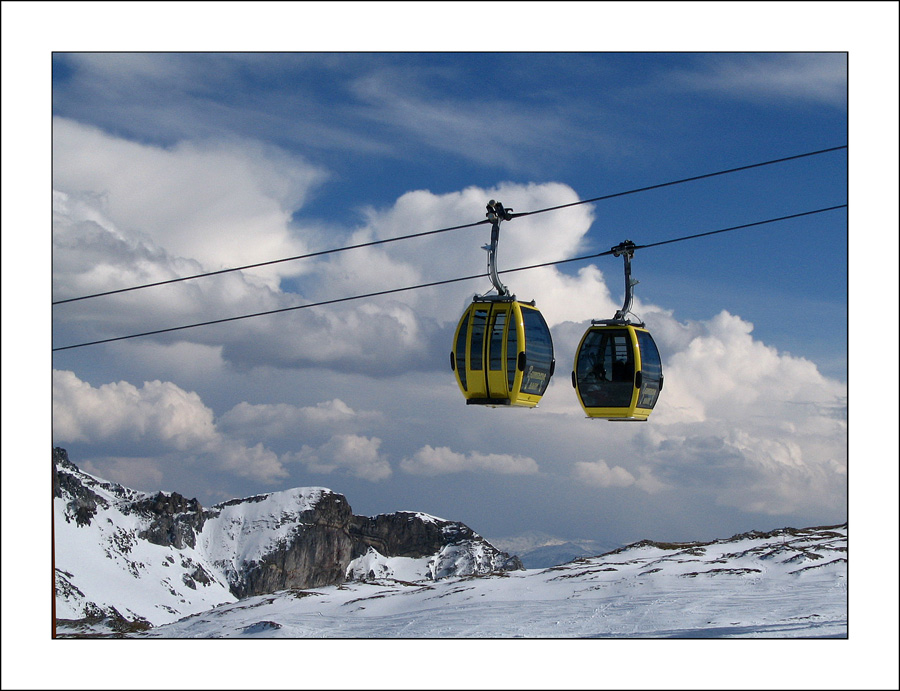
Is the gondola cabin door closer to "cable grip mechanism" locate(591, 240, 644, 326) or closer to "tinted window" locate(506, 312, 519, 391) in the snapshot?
"tinted window" locate(506, 312, 519, 391)

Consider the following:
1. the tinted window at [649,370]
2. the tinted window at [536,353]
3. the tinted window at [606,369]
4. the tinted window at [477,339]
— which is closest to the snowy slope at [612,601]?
the tinted window at [649,370]

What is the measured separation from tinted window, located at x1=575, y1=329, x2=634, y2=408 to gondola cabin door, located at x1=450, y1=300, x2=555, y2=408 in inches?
73.1

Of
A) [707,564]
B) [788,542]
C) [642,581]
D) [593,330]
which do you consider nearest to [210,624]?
[642,581]

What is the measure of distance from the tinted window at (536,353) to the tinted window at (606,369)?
167 centimetres

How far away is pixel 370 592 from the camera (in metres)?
50.9

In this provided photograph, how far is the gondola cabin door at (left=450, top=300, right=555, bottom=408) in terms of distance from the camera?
58.5 feet

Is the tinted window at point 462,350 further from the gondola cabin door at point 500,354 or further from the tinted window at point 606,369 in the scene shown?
the tinted window at point 606,369

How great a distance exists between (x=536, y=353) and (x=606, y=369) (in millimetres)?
2317

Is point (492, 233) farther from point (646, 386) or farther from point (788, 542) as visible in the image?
point (788, 542)

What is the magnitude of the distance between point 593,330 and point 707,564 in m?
28.6

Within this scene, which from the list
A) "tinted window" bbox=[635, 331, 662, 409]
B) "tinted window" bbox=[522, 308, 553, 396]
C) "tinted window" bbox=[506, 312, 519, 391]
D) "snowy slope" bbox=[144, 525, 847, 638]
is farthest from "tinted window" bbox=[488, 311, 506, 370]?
"snowy slope" bbox=[144, 525, 847, 638]

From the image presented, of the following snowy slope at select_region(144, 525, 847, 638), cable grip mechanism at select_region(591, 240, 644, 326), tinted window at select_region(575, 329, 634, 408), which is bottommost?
snowy slope at select_region(144, 525, 847, 638)

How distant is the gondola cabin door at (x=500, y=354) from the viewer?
17828mm

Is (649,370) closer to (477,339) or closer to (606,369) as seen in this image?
(606,369)
